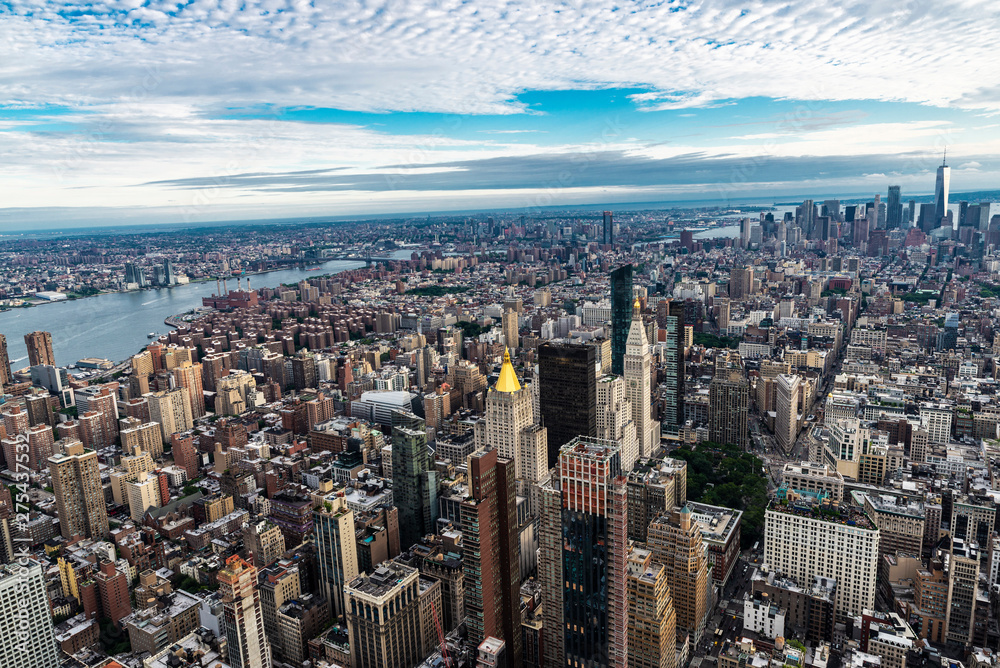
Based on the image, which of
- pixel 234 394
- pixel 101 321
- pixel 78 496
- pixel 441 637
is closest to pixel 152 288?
pixel 101 321

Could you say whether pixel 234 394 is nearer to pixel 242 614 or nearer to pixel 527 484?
pixel 527 484

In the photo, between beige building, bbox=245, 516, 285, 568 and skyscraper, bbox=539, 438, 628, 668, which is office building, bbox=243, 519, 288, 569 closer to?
beige building, bbox=245, 516, 285, 568

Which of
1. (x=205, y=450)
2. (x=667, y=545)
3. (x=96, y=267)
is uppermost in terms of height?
(x=96, y=267)

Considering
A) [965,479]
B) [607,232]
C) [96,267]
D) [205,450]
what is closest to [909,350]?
[965,479]

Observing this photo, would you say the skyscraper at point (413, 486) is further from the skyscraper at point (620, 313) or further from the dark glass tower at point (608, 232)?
the dark glass tower at point (608, 232)

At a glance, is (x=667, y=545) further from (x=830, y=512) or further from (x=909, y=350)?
(x=909, y=350)

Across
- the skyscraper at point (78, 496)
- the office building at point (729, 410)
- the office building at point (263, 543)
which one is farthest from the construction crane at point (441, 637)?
the office building at point (729, 410)
